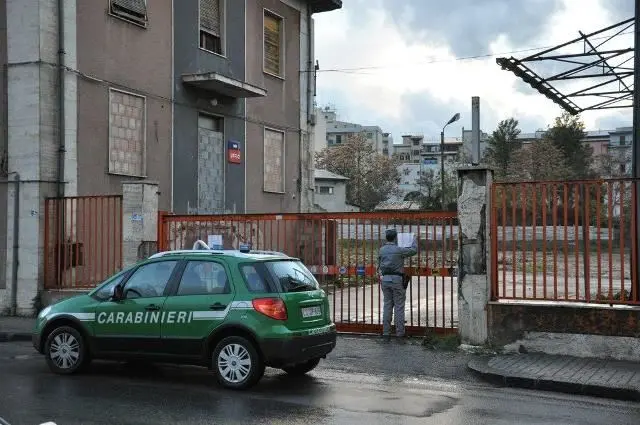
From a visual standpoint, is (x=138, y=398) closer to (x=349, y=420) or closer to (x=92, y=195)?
(x=349, y=420)

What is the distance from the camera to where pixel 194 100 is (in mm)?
18250

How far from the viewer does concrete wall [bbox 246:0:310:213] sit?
20.4 m

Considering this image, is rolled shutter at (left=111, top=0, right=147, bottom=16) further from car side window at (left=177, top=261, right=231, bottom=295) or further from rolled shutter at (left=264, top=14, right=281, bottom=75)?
car side window at (left=177, top=261, right=231, bottom=295)

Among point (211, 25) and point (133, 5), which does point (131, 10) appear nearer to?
point (133, 5)

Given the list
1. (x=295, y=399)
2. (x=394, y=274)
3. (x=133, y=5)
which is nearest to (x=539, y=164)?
(x=133, y=5)

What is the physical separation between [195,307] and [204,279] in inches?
14.1

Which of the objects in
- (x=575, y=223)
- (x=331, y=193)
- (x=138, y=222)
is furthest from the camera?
(x=331, y=193)

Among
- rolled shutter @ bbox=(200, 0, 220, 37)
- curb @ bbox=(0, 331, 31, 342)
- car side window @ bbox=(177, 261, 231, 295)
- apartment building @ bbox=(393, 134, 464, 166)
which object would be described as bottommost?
curb @ bbox=(0, 331, 31, 342)

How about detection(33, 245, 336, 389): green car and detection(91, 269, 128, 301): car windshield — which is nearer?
detection(33, 245, 336, 389): green car

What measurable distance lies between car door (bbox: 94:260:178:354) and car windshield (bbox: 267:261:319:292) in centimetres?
127

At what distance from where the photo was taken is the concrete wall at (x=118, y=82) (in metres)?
14.9

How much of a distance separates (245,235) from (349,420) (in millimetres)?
7210

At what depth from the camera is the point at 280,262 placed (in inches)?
337

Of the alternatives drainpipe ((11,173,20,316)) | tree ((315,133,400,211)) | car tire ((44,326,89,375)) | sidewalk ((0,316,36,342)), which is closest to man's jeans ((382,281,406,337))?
car tire ((44,326,89,375))
